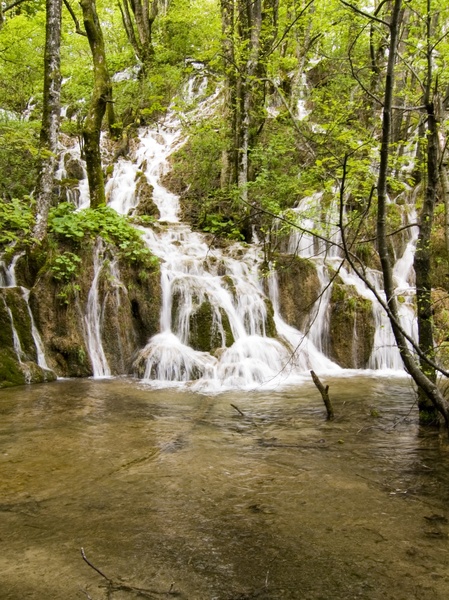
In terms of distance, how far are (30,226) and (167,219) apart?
21.7 feet

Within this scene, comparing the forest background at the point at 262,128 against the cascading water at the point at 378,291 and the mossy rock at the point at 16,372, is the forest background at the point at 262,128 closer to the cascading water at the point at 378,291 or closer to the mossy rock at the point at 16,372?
the cascading water at the point at 378,291

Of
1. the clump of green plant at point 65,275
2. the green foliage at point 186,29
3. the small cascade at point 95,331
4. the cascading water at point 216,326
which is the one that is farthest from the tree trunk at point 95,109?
the green foliage at point 186,29

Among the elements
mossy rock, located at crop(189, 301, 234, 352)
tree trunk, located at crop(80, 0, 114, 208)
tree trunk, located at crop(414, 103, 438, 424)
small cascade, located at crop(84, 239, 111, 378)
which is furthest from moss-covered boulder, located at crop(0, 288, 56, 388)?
tree trunk, located at crop(414, 103, 438, 424)

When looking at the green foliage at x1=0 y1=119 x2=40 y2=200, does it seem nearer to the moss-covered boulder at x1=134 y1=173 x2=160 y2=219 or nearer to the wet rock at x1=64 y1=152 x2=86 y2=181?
the wet rock at x1=64 y1=152 x2=86 y2=181

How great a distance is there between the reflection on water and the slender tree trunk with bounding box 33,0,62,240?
15.1 feet

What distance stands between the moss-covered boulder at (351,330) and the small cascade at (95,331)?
5331 mm

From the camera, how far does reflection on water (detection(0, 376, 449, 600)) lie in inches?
94.9

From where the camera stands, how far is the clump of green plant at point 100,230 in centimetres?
954

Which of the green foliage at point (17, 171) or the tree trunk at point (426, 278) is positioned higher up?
the green foliage at point (17, 171)

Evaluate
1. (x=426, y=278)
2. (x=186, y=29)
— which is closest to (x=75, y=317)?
(x=426, y=278)

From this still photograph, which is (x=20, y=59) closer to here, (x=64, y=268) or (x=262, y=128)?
(x=262, y=128)

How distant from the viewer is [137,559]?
2.58m

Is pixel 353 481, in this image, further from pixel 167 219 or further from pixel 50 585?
pixel 167 219

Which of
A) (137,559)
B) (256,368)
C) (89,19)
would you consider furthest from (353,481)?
(89,19)
